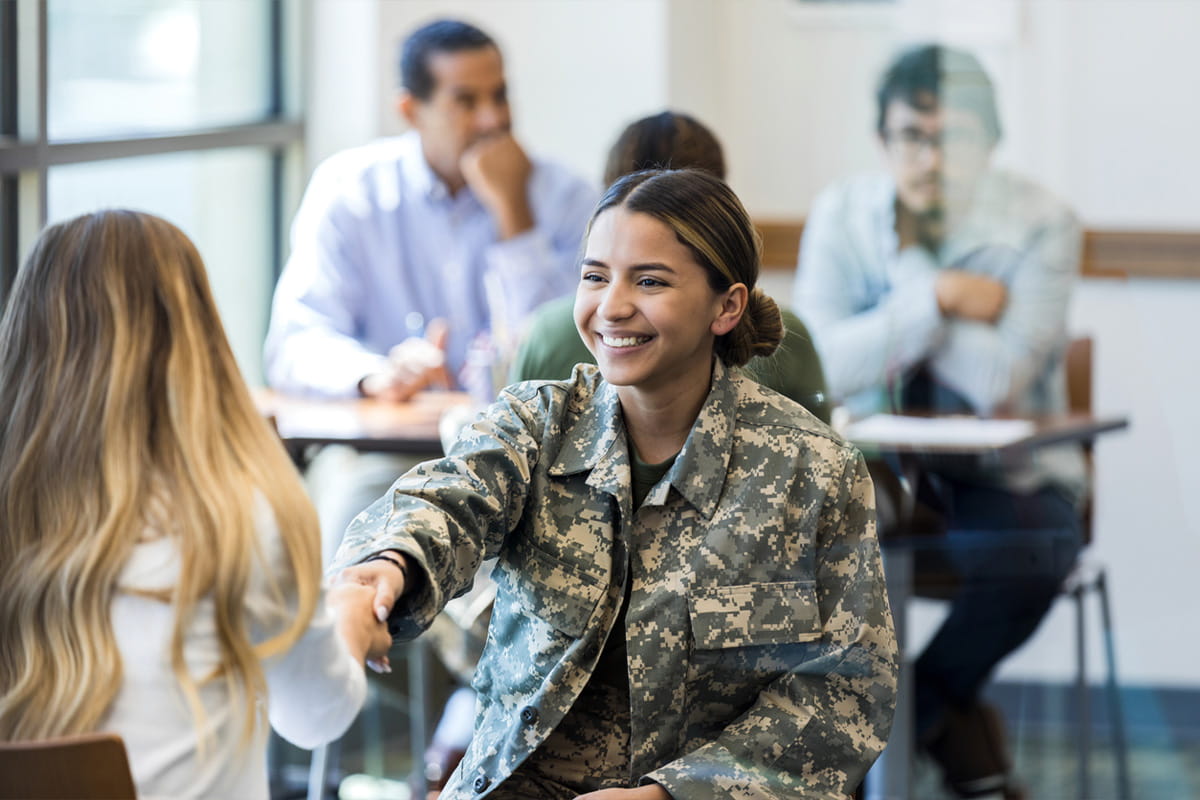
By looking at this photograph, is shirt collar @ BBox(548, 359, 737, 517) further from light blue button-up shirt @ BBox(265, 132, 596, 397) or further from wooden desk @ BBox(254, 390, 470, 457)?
light blue button-up shirt @ BBox(265, 132, 596, 397)

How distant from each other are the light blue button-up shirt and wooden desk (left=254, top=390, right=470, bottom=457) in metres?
0.20

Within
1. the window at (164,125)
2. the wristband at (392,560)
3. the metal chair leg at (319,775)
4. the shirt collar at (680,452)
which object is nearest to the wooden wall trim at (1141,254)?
the metal chair leg at (319,775)

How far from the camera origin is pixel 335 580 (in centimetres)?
128

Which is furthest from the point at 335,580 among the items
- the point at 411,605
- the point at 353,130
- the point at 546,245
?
the point at 353,130

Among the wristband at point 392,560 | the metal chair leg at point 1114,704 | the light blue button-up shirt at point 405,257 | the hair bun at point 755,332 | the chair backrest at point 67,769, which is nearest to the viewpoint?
the chair backrest at point 67,769

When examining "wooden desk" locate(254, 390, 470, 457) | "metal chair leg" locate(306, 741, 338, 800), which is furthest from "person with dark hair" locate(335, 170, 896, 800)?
"metal chair leg" locate(306, 741, 338, 800)

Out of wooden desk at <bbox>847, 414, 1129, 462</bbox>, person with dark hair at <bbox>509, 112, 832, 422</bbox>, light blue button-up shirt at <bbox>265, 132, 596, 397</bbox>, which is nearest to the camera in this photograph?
person with dark hair at <bbox>509, 112, 832, 422</bbox>

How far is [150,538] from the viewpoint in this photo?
1.21 meters

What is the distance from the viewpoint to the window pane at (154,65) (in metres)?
3.04

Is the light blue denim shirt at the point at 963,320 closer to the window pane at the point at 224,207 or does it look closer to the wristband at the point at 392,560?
the window pane at the point at 224,207

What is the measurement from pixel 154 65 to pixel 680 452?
7.84ft

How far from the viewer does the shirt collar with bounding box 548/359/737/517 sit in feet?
4.64

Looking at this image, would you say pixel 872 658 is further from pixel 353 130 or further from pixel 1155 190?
pixel 353 130

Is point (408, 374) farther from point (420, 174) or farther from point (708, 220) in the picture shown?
point (708, 220)
